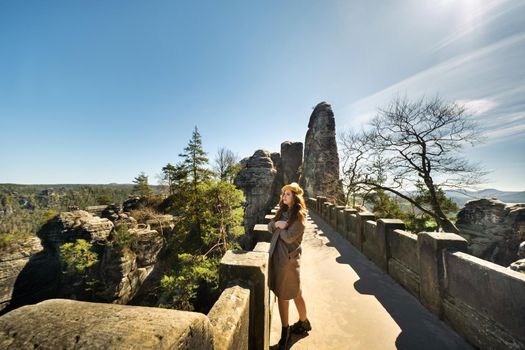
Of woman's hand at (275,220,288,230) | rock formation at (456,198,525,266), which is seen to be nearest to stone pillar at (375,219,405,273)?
woman's hand at (275,220,288,230)

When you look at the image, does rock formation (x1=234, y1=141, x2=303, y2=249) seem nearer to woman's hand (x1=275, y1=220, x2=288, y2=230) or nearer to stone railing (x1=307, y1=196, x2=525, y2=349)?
stone railing (x1=307, y1=196, x2=525, y2=349)

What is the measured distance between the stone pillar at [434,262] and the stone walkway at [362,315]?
0.78ft

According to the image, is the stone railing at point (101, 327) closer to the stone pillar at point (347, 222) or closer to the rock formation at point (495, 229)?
the stone pillar at point (347, 222)

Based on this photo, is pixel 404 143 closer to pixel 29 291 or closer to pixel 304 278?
pixel 304 278

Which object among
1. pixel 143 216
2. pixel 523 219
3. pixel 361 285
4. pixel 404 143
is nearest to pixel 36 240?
pixel 143 216

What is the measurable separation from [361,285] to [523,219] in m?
15.1

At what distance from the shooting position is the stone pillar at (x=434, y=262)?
3432mm

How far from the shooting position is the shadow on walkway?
3.00 m

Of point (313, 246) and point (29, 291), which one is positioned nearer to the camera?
point (313, 246)

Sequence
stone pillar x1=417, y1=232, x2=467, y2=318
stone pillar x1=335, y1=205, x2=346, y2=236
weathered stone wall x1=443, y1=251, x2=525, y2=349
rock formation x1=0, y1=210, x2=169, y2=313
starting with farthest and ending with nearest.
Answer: rock formation x1=0, y1=210, x2=169, y2=313, stone pillar x1=335, y1=205, x2=346, y2=236, stone pillar x1=417, y1=232, x2=467, y2=318, weathered stone wall x1=443, y1=251, x2=525, y2=349

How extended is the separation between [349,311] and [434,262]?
5.51ft

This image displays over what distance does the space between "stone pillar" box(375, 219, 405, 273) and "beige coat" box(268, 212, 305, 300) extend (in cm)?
367

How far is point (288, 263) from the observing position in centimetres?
281

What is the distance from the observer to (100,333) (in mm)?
773
